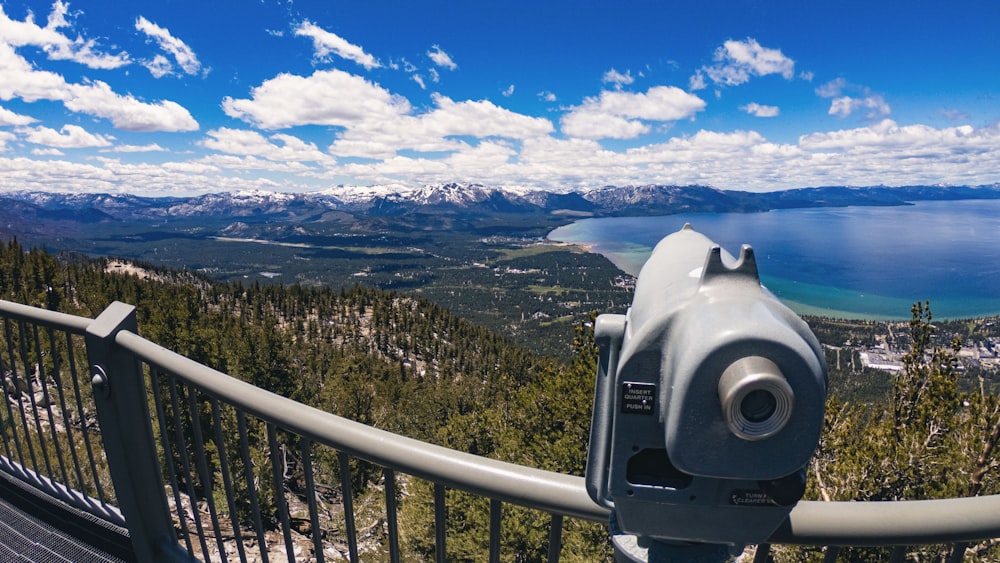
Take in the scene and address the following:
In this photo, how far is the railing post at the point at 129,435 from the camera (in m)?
2.52

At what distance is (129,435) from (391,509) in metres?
1.75

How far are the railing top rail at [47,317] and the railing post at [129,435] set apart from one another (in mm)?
242

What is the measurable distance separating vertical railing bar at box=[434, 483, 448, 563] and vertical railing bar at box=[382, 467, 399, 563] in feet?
0.49

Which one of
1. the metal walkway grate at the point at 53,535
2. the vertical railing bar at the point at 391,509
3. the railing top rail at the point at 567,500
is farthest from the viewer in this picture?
the metal walkway grate at the point at 53,535

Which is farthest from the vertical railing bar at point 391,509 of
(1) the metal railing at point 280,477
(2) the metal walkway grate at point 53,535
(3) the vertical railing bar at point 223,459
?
(2) the metal walkway grate at point 53,535

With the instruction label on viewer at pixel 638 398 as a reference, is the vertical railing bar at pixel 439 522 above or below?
below

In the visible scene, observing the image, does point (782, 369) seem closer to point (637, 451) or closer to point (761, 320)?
point (761, 320)

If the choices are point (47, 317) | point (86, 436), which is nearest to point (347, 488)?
point (47, 317)

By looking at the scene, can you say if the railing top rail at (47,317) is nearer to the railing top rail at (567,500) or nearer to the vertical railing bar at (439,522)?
the railing top rail at (567,500)

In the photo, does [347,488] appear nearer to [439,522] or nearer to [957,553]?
[439,522]

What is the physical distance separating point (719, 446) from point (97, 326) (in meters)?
2.91

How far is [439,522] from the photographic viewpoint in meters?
1.81

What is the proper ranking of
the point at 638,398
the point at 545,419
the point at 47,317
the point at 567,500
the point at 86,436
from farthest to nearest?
the point at 545,419 → the point at 86,436 → the point at 47,317 → the point at 567,500 → the point at 638,398

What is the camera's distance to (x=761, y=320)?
1.08 m
